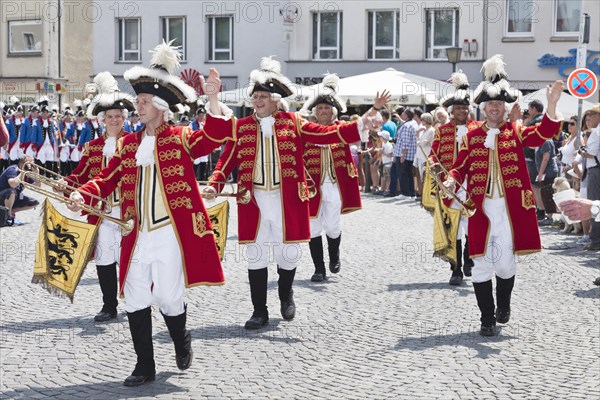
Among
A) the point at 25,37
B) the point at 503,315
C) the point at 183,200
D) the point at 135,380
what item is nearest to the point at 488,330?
the point at 503,315

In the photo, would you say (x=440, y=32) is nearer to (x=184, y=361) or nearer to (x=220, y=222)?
(x=220, y=222)

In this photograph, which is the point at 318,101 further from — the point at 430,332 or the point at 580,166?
the point at 580,166

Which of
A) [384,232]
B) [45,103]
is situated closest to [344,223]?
[384,232]

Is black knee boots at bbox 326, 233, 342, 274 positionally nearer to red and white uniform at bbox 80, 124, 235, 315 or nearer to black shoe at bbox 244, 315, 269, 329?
black shoe at bbox 244, 315, 269, 329

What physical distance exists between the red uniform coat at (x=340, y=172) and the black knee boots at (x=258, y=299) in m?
2.64

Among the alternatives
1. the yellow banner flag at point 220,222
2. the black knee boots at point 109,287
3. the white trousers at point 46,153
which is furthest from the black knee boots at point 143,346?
the white trousers at point 46,153

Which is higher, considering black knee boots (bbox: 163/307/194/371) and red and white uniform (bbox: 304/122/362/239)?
red and white uniform (bbox: 304/122/362/239)

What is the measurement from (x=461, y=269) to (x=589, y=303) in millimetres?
1460

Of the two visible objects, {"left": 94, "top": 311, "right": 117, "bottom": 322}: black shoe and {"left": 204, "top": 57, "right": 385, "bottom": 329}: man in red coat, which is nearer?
{"left": 204, "top": 57, "right": 385, "bottom": 329}: man in red coat

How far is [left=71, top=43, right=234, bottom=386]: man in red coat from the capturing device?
647 centimetres

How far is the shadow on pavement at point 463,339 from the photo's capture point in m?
7.50

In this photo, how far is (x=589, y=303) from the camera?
9578 millimetres

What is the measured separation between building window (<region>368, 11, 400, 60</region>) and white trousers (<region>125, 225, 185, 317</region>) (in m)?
26.9

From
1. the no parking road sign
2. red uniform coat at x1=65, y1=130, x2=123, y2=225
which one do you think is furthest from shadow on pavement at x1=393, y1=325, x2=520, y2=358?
A: the no parking road sign
